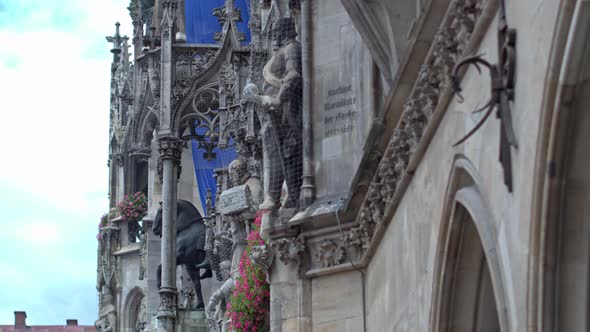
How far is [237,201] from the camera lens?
27938 millimetres

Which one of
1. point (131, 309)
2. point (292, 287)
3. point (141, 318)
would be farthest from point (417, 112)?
point (131, 309)

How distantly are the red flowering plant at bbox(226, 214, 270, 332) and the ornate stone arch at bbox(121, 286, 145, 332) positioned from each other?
85.9 ft

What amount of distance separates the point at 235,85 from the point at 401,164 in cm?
2054

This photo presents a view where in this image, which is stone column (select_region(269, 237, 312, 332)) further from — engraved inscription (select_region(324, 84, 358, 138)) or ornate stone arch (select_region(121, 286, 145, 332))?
ornate stone arch (select_region(121, 286, 145, 332))

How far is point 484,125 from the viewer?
10461 mm

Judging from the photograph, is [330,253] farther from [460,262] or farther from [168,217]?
[168,217]

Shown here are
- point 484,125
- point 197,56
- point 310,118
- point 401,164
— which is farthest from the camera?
point 197,56

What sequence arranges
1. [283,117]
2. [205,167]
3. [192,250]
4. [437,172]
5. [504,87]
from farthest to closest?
[205,167] < [192,250] < [283,117] < [437,172] < [504,87]

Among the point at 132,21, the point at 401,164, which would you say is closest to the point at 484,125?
the point at 401,164

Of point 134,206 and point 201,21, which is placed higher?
point 201,21

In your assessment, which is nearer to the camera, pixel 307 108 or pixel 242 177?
pixel 307 108

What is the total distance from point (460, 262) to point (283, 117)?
7.63m

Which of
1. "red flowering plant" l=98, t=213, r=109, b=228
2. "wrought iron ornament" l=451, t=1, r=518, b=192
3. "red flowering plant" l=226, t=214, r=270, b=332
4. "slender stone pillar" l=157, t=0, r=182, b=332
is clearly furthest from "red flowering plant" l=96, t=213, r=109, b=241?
"wrought iron ornament" l=451, t=1, r=518, b=192

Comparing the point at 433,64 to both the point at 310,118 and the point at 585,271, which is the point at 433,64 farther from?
the point at 310,118
